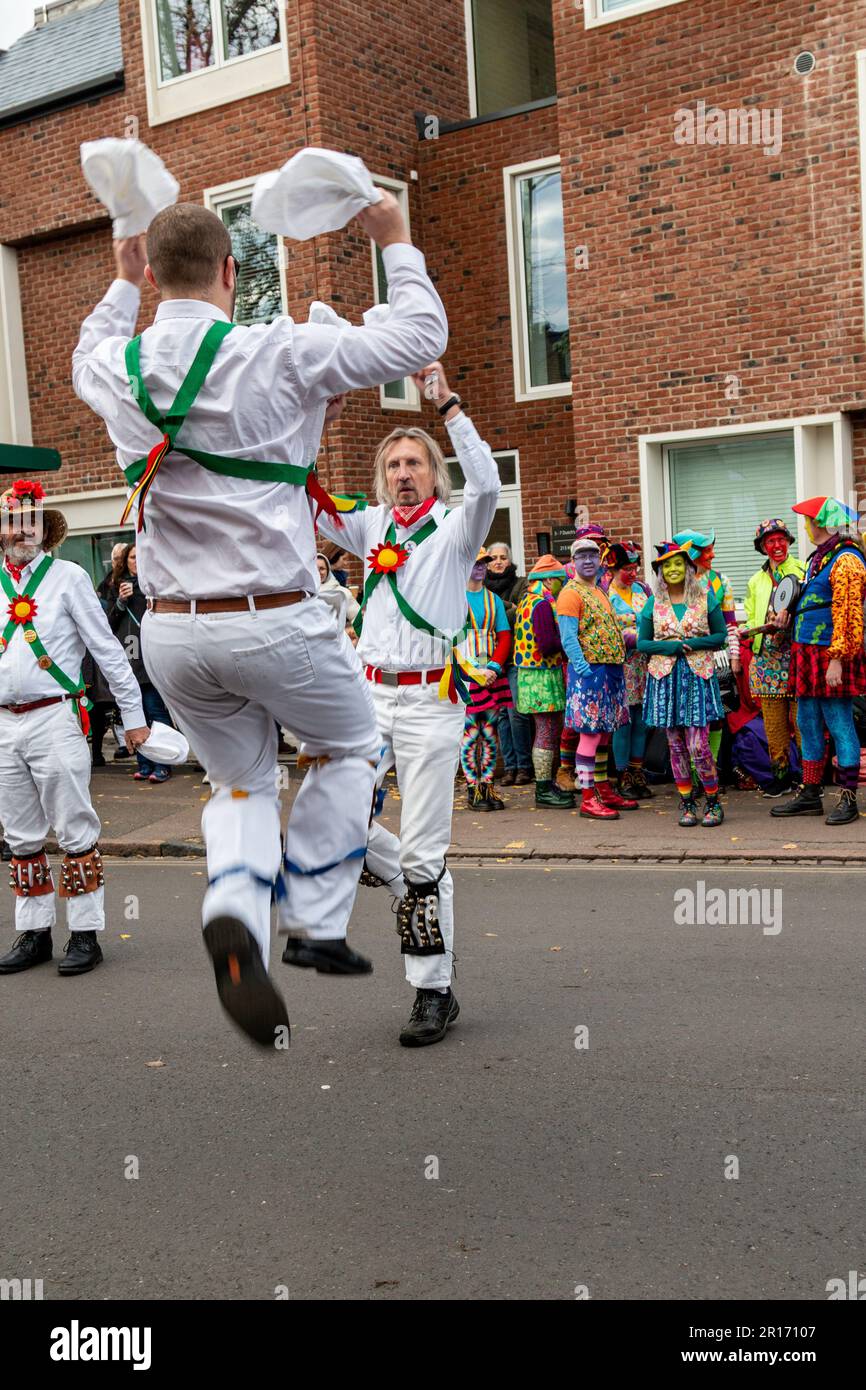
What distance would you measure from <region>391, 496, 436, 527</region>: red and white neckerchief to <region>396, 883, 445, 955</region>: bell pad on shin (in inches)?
55.5

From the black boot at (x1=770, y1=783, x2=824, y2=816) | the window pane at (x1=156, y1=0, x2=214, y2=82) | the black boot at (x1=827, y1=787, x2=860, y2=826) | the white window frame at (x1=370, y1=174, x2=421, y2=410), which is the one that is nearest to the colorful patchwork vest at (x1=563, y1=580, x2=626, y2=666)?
the black boot at (x1=770, y1=783, x2=824, y2=816)

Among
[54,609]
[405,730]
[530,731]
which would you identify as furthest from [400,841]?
[530,731]

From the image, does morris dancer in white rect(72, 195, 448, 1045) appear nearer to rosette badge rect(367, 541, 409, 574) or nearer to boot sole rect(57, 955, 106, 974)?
rosette badge rect(367, 541, 409, 574)

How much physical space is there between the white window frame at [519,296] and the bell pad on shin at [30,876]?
10626 millimetres

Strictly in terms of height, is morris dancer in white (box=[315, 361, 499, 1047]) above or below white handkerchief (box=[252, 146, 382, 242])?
below

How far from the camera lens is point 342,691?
3.89 metres

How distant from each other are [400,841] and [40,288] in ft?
50.6

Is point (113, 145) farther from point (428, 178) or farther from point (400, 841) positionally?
Result: point (428, 178)

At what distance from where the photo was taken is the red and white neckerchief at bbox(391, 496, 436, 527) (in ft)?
18.7

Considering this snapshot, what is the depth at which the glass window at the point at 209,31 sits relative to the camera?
16.6m

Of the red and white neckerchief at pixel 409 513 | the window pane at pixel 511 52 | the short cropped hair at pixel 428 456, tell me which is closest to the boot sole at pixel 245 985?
the red and white neckerchief at pixel 409 513

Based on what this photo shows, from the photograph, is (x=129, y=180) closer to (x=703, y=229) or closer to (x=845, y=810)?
(x=845, y=810)

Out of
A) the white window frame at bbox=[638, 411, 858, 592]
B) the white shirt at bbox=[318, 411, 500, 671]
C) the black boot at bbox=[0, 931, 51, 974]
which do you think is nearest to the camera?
the white shirt at bbox=[318, 411, 500, 671]

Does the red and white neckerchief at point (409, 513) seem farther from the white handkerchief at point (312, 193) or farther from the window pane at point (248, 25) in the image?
the window pane at point (248, 25)
